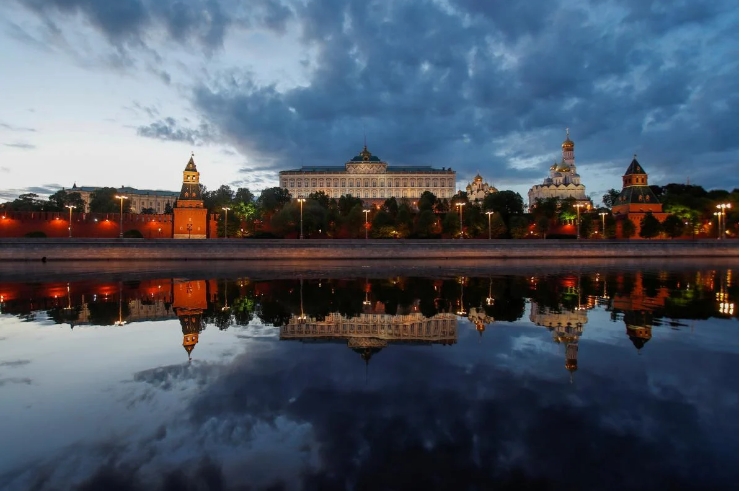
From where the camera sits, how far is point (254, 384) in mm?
8617

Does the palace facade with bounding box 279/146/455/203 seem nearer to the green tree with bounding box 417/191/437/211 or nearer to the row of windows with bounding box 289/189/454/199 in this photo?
the row of windows with bounding box 289/189/454/199

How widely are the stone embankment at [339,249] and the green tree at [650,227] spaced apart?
71.1 feet

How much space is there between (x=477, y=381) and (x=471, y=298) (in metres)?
11.4

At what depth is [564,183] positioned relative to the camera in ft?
484

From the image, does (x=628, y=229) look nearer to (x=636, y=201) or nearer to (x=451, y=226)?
(x=636, y=201)

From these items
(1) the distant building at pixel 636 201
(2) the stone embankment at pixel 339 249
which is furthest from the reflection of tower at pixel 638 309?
(1) the distant building at pixel 636 201

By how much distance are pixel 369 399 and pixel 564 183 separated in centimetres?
15310

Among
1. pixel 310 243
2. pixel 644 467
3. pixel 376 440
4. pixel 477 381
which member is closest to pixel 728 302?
pixel 477 381

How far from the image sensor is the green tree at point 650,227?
75.6 metres

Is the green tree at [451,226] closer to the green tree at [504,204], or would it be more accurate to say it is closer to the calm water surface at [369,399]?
the green tree at [504,204]

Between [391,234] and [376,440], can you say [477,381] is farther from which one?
[391,234]

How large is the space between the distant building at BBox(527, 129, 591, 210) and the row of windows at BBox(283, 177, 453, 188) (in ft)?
91.0

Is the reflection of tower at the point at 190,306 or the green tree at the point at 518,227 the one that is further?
the green tree at the point at 518,227

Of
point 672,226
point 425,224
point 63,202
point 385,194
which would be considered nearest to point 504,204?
point 425,224
